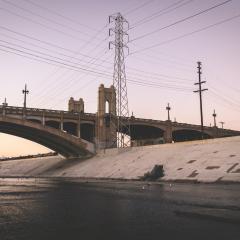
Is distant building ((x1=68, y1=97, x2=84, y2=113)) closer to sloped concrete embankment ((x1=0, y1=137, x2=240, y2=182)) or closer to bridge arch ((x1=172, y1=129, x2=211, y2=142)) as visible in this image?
bridge arch ((x1=172, y1=129, x2=211, y2=142))

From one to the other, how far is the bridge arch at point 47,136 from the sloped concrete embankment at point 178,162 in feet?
20.5

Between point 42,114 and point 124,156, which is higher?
point 42,114

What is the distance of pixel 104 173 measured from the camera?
57906 mm

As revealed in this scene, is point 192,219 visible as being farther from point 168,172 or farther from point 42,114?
point 42,114

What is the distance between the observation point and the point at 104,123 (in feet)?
280

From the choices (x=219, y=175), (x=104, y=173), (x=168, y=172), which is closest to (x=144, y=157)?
(x=104, y=173)

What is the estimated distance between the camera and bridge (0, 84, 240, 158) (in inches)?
2921

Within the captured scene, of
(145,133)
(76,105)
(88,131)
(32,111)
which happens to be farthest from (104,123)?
(76,105)

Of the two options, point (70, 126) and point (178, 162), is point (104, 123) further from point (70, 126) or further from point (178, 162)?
point (178, 162)

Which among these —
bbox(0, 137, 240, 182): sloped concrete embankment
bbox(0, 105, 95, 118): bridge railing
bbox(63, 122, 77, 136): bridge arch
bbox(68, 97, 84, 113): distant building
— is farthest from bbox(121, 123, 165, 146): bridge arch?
bbox(68, 97, 84, 113): distant building

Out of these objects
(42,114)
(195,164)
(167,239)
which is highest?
(42,114)

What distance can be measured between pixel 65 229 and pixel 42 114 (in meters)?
70.9

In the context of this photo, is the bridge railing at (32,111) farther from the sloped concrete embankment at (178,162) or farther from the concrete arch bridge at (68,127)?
the sloped concrete embankment at (178,162)

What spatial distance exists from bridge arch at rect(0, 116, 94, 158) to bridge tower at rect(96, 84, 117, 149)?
303cm
